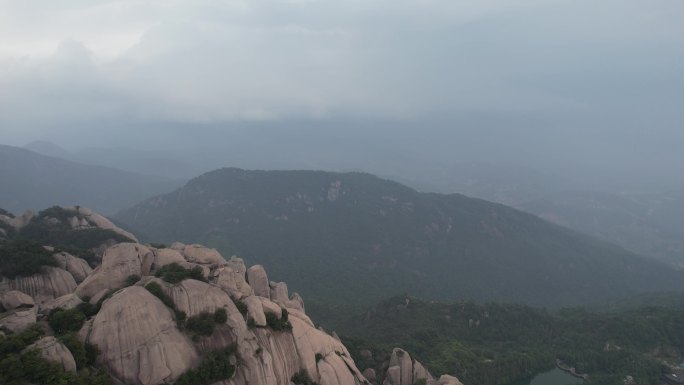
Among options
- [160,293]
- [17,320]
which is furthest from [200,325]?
[17,320]

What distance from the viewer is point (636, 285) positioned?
196 metres

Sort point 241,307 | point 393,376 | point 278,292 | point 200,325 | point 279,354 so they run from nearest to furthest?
point 200,325 < point 279,354 < point 241,307 < point 393,376 < point 278,292

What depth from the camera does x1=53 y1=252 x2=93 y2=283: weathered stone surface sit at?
2271 inches

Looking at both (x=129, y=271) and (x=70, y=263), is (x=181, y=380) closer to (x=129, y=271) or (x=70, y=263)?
(x=129, y=271)

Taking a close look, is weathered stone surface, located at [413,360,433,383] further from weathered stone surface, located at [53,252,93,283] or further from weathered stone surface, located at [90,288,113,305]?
weathered stone surface, located at [53,252,93,283]

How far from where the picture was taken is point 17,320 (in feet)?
116

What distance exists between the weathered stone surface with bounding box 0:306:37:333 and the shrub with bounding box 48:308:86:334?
1.35 metres

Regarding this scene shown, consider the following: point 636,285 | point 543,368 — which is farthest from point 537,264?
point 543,368

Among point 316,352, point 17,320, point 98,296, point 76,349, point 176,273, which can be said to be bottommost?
point 316,352

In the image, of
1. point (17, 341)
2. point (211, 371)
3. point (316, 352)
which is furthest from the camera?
point (316, 352)

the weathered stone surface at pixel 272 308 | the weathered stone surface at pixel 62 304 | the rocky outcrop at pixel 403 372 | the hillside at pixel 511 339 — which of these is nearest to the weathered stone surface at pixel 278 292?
the weathered stone surface at pixel 272 308

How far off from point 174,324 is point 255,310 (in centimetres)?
826

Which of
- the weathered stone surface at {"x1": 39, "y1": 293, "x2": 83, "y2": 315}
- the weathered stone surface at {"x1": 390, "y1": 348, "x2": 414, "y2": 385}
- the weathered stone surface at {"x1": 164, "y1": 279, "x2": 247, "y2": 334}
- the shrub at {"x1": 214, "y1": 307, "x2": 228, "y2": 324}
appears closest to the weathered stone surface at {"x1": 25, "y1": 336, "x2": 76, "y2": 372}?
the weathered stone surface at {"x1": 39, "y1": 293, "x2": 83, "y2": 315}

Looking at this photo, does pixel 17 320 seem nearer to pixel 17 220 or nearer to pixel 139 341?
pixel 139 341
